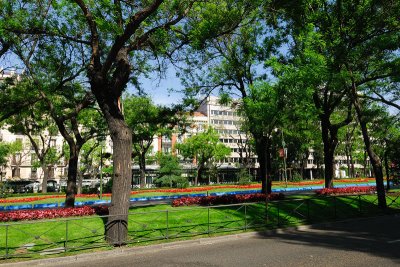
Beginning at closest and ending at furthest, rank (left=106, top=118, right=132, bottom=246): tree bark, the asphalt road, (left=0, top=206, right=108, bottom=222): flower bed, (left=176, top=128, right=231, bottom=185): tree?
the asphalt road → (left=106, top=118, right=132, bottom=246): tree bark → (left=0, top=206, right=108, bottom=222): flower bed → (left=176, top=128, right=231, bottom=185): tree

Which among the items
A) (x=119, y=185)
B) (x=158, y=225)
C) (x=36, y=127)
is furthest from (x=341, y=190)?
(x=36, y=127)

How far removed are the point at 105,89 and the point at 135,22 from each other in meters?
2.38

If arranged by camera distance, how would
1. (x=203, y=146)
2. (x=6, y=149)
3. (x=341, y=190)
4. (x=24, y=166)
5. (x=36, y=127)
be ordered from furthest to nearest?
(x=24, y=166)
(x=203, y=146)
(x=6, y=149)
(x=36, y=127)
(x=341, y=190)

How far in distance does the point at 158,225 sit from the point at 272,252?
5205 millimetres

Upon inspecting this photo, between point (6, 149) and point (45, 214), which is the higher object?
point (6, 149)

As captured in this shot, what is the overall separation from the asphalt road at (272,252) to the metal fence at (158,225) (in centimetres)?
69

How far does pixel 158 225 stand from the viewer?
1297cm

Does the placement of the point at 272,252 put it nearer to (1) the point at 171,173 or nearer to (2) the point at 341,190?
(2) the point at 341,190

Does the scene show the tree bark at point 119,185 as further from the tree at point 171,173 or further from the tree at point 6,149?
the tree at point 6,149

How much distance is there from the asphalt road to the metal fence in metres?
0.69

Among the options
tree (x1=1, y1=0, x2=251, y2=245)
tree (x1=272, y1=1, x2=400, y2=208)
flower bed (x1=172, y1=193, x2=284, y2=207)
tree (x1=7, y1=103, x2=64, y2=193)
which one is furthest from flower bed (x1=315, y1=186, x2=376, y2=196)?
tree (x1=7, y1=103, x2=64, y2=193)

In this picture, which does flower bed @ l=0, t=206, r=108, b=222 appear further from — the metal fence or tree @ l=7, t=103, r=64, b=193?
tree @ l=7, t=103, r=64, b=193

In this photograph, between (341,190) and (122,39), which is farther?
(341,190)

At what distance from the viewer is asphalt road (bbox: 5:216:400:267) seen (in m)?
8.14
